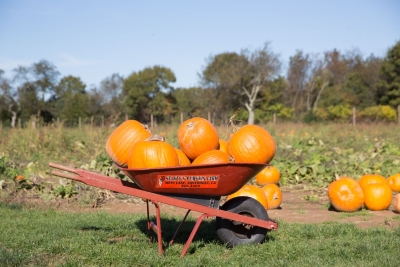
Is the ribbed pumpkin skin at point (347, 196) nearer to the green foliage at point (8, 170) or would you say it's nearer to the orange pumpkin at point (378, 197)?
the orange pumpkin at point (378, 197)

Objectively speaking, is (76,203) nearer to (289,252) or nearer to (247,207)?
(247,207)

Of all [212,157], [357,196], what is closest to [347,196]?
[357,196]

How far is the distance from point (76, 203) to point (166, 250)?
3.00m

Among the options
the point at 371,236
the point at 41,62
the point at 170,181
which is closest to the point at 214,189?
the point at 170,181

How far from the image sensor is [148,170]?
3957mm

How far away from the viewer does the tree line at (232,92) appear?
38.8 meters

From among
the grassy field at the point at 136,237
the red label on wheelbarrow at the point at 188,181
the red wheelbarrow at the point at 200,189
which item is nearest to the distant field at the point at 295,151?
the grassy field at the point at 136,237

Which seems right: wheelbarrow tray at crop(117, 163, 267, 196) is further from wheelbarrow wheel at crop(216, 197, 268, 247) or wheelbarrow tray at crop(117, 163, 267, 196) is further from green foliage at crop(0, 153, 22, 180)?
green foliage at crop(0, 153, 22, 180)

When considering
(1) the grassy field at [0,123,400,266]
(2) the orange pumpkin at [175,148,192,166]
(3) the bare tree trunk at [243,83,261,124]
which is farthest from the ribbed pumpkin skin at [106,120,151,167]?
(3) the bare tree trunk at [243,83,261,124]

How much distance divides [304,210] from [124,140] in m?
3.00

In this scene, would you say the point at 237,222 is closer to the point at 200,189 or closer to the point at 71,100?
the point at 200,189

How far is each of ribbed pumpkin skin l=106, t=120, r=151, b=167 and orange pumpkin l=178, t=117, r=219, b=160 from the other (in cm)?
41

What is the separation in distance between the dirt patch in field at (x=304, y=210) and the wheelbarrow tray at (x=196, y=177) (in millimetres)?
1816

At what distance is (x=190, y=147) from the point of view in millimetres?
4480
